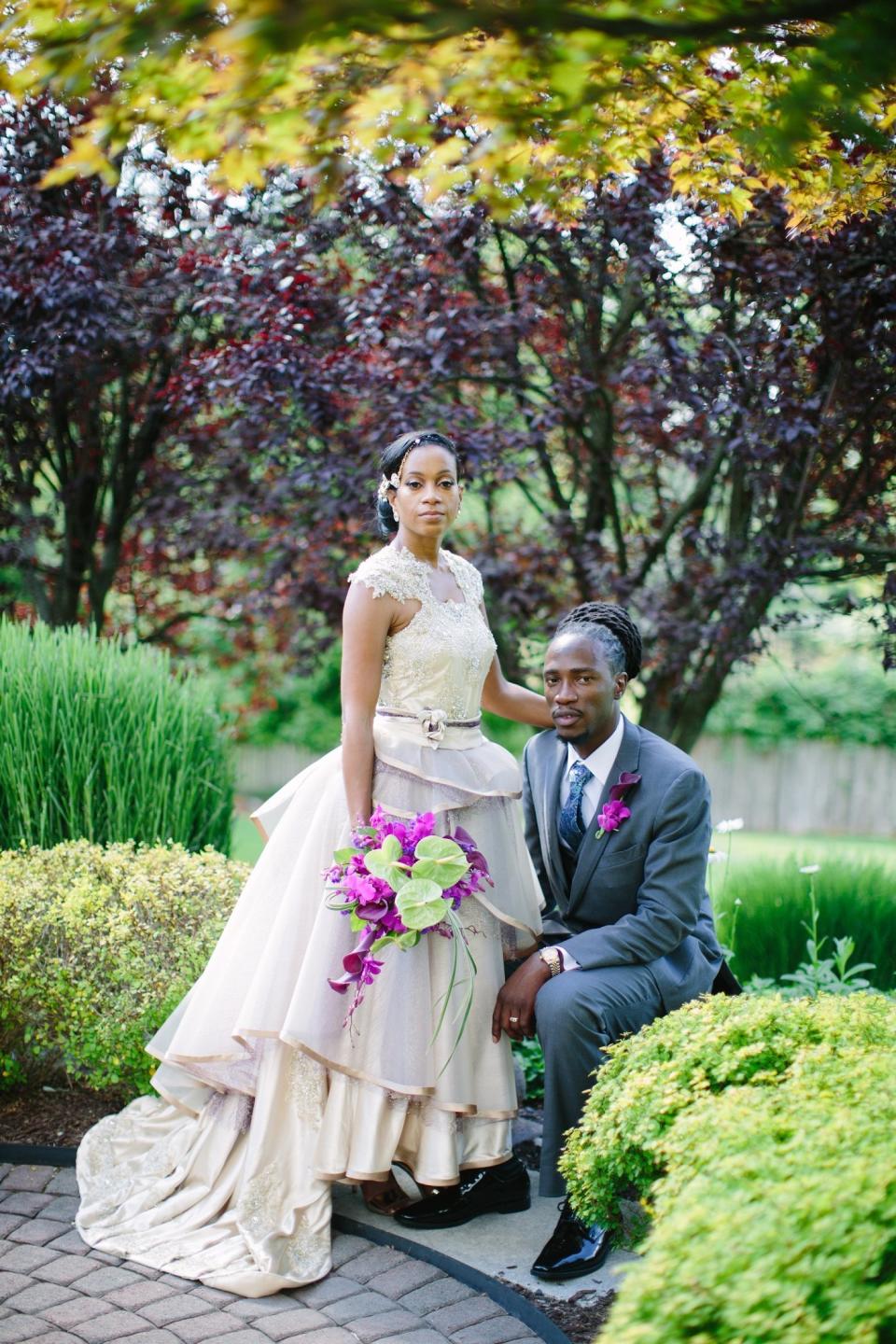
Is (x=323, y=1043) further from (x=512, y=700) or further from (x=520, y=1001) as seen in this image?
(x=512, y=700)

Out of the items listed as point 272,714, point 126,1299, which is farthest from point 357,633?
point 272,714

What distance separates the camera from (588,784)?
3961 millimetres

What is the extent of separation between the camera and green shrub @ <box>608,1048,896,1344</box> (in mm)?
1894

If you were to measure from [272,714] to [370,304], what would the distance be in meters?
12.7

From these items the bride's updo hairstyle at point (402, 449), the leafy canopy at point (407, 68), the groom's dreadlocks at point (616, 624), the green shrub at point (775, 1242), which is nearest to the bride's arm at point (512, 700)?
the groom's dreadlocks at point (616, 624)

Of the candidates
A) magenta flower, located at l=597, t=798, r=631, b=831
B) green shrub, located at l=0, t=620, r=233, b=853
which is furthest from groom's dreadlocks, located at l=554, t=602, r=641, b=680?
green shrub, located at l=0, t=620, r=233, b=853

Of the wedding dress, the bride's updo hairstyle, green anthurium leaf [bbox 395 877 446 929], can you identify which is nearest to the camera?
green anthurium leaf [bbox 395 877 446 929]

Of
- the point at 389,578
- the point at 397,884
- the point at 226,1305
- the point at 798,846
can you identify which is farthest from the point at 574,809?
the point at 798,846

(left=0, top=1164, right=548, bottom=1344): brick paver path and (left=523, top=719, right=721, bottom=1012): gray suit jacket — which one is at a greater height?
(left=523, top=719, right=721, bottom=1012): gray suit jacket

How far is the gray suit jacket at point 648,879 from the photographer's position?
371 centimetres

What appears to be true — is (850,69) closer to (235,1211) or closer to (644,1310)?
(644,1310)

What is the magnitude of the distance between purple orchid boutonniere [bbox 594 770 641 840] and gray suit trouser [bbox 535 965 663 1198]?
45cm

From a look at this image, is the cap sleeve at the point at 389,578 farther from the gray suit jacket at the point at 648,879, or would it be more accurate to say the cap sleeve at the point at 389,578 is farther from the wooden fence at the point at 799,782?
the wooden fence at the point at 799,782

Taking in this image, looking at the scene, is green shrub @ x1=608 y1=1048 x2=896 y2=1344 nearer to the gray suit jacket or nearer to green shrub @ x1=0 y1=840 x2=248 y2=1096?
the gray suit jacket
